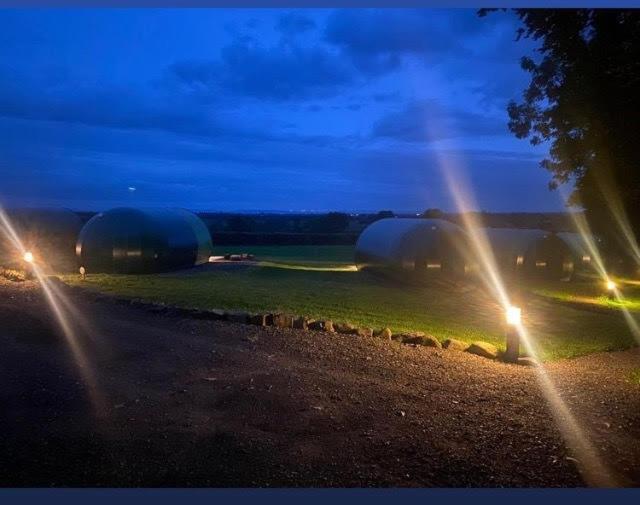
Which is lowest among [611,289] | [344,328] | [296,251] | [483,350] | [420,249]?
[611,289]

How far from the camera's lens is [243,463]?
4.96 m

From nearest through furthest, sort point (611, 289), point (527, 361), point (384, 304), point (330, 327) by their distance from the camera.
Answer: point (527, 361) → point (330, 327) → point (384, 304) → point (611, 289)

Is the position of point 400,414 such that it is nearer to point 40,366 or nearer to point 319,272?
point 40,366

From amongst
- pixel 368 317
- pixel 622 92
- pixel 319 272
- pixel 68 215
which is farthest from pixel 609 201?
pixel 68 215

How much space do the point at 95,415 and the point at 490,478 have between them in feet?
12.0

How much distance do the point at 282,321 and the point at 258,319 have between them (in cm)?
40

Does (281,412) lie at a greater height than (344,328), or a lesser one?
lesser

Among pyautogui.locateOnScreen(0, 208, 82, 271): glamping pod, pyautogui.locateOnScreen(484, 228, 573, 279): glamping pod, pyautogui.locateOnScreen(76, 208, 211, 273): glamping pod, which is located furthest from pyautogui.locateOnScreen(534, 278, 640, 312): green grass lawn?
pyautogui.locateOnScreen(0, 208, 82, 271): glamping pod

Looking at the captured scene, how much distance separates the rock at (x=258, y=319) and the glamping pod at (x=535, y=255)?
15.1 meters

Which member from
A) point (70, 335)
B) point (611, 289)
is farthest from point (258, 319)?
point (611, 289)

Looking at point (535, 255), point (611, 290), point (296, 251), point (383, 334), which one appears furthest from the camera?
point (296, 251)

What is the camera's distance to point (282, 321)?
9852 millimetres

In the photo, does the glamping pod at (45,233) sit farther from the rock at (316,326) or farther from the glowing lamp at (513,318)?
the glowing lamp at (513,318)

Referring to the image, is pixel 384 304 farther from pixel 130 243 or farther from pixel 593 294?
pixel 130 243
